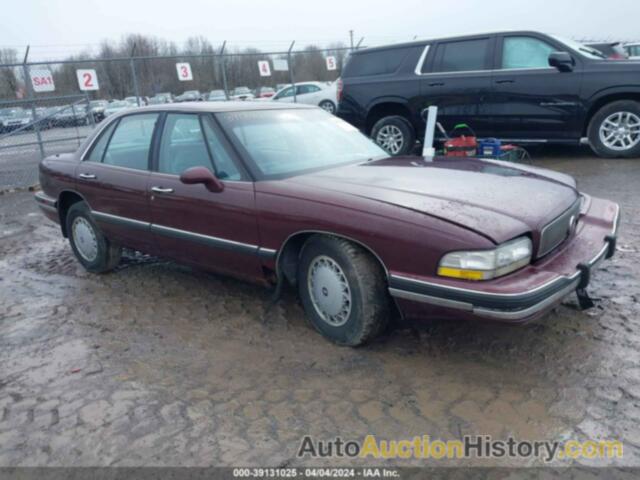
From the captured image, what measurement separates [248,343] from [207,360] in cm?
30

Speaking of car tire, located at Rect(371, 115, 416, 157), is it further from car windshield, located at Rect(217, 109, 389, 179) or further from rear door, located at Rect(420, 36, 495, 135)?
car windshield, located at Rect(217, 109, 389, 179)

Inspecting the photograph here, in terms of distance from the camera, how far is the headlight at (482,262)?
8.85 feet

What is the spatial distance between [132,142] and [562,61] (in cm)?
600

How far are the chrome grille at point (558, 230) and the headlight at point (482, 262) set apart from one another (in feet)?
0.74

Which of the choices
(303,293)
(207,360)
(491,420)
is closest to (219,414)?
(207,360)

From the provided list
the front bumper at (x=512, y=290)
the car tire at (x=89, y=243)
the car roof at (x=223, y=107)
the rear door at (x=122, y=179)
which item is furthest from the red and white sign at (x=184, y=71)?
the front bumper at (x=512, y=290)

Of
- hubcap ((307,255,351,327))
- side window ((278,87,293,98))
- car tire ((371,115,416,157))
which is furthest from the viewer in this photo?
side window ((278,87,293,98))

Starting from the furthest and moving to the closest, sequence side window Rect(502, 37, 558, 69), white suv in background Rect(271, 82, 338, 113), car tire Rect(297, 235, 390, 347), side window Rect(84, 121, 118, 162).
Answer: white suv in background Rect(271, 82, 338, 113)
side window Rect(502, 37, 558, 69)
side window Rect(84, 121, 118, 162)
car tire Rect(297, 235, 390, 347)

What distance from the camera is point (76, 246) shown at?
17.1ft

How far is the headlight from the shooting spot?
8.85ft

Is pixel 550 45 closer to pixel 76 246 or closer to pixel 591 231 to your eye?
pixel 591 231

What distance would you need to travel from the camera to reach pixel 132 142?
14.9ft

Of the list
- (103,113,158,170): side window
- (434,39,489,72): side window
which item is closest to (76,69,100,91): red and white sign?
(434,39,489,72): side window

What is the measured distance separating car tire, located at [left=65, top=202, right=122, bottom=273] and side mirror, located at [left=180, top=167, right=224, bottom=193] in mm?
1717
